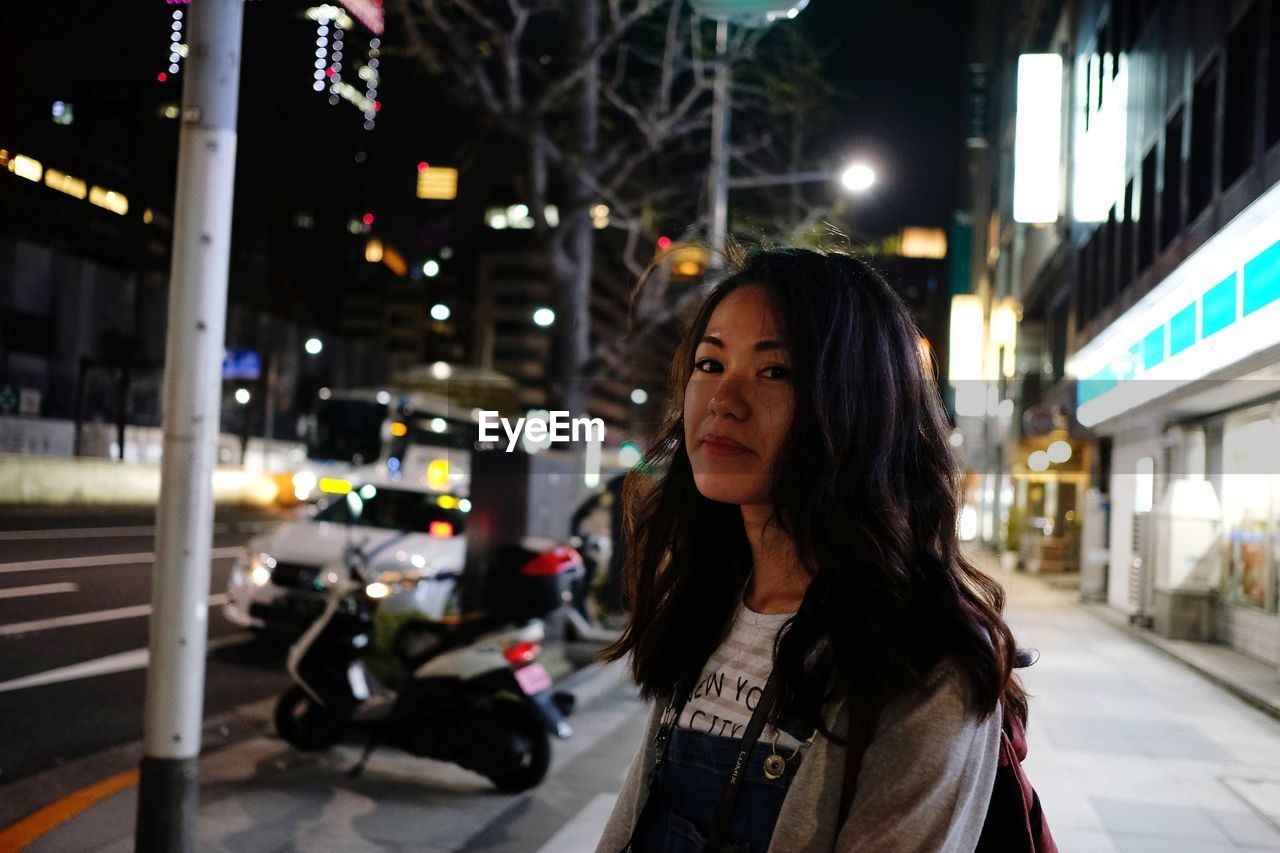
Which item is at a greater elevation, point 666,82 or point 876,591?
point 666,82

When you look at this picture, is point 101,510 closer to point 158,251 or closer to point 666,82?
point 666,82

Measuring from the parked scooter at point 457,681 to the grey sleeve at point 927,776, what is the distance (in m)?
4.51

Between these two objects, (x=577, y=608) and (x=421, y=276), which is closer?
(x=577, y=608)

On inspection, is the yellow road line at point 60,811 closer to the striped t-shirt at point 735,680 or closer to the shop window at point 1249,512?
the striped t-shirt at point 735,680

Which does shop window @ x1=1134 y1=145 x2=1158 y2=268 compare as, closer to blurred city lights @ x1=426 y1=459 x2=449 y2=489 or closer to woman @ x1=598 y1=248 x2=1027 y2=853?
blurred city lights @ x1=426 y1=459 x2=449 y2=489

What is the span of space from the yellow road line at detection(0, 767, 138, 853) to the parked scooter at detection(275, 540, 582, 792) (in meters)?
0.98

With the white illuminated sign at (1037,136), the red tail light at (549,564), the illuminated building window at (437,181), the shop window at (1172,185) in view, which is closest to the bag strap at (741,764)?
the red tail light at (549,564)

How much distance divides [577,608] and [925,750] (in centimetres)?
1011

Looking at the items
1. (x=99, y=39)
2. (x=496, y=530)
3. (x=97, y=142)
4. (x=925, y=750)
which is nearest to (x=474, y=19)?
(x=496, y=530)

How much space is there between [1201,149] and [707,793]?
13500mm

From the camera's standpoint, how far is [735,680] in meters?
1.61

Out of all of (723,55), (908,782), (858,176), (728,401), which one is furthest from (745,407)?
(858,176)

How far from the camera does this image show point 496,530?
9.16 metres

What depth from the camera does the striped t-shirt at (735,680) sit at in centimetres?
156
